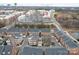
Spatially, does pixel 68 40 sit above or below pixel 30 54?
above

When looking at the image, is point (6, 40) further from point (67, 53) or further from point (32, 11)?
point (67, 53)

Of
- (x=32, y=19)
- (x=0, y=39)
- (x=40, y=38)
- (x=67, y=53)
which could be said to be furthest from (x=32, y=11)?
(x=67, y=53)

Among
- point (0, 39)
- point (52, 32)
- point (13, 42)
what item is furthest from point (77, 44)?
point (0, 39)

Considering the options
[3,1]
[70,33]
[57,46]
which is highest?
A: [3,1]

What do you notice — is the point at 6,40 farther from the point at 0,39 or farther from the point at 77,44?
the point at 77,44

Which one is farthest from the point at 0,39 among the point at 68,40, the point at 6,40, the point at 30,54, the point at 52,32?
the point at 68,40
